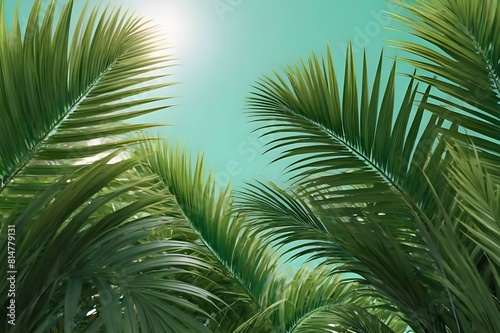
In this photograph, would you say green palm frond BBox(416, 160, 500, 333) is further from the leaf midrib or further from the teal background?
the teal background

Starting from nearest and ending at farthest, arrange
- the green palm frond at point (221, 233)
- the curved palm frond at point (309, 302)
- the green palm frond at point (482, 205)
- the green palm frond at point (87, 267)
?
the green palm frond at point (482, 205), the green palm frond at point (87, 267), the curved palm frond at point (309, 302), the green palm frond at point (221, 233)

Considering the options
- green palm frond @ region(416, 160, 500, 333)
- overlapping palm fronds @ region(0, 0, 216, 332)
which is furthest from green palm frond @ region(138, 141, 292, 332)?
green palm frond @ region(416, 160, 500, 333)

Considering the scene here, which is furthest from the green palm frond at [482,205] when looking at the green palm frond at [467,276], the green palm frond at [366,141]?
the green palm frond at [366,141]

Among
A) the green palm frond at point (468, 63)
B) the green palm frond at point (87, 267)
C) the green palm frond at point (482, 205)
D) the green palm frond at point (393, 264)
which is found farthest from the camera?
the green palm frond at point (468, 63)

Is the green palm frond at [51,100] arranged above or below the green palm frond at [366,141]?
above

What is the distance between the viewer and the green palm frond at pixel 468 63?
219cm

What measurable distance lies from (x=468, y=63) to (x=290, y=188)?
2.68ft

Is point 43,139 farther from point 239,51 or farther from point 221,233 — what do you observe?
point 239,51

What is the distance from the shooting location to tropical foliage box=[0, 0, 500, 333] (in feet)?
5.90

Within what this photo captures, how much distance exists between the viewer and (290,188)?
2.56 meters

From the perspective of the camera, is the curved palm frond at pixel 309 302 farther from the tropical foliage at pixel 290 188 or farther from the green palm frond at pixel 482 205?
the green palm frond at pixel 482 205

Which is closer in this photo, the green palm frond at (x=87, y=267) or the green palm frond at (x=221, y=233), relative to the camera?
the green palm frond at (x=87, y=267)

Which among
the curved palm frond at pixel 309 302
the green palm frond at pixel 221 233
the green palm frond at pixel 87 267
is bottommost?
the curved palm frond at pixel 309 302

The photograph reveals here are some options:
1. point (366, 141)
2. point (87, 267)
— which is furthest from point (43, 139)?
point (366, 141)
